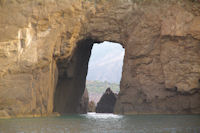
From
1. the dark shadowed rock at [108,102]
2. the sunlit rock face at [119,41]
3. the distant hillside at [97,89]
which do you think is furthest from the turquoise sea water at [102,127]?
the distant hillside at [97,89]

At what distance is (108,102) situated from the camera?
187ft

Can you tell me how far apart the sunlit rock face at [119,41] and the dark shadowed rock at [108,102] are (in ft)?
58.4

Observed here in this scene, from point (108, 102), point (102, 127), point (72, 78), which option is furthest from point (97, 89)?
point (102, 127)

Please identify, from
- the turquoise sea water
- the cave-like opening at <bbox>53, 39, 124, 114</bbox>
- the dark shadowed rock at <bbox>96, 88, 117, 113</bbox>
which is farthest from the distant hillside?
the turquoise sea water

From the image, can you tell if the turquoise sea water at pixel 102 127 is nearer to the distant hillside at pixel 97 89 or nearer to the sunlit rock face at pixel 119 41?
the sunlit rock face at pixel 119 41

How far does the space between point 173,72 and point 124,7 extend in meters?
8.44

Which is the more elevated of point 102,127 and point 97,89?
point 102,127

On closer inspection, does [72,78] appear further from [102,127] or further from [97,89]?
[97,89]

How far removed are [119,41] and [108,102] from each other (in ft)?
71.0

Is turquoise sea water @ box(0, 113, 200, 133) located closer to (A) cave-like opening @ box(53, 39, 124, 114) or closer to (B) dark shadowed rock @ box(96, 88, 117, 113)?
(A) cave-like opening @ box(53, 39, 124, 114)

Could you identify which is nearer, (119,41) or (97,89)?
(119,41)

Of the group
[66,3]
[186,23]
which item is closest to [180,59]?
[186,23]

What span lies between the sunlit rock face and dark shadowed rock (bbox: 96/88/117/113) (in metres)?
17.8

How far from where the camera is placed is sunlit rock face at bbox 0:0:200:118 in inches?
1217
